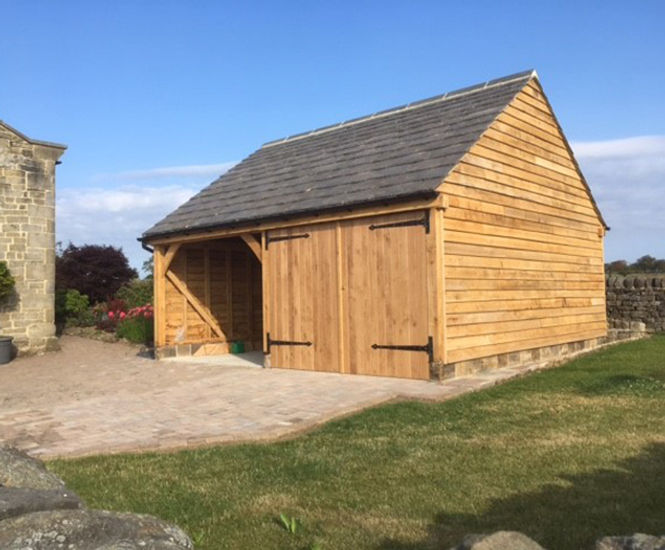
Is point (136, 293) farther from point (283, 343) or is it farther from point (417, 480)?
point (417, 480)

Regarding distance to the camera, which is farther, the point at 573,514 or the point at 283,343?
the point at 283,343

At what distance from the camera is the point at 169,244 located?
14.1 metres

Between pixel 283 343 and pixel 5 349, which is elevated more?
pixel 283 343

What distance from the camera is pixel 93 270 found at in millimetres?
23391

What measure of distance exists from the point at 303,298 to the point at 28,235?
26.8 ft

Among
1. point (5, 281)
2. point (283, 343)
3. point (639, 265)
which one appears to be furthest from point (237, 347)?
point (639, 265)

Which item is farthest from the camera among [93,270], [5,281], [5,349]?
[93,270]

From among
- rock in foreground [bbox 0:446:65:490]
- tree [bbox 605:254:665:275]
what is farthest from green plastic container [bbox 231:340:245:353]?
tree [bbox 605:254:665:275]

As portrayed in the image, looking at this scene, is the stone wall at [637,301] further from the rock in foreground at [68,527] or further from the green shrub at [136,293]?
the rock in foreground at [68,527]

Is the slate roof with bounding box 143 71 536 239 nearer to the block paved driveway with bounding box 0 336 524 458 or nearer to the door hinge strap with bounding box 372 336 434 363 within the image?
the door hinge strap with bounding box 372 336 434 363

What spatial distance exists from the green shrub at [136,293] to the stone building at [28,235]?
16.6 feet

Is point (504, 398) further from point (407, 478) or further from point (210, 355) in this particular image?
point (210, 355)

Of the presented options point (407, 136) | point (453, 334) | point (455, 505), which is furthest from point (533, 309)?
point (455, 505)

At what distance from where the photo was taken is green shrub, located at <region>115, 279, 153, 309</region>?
836 inches
